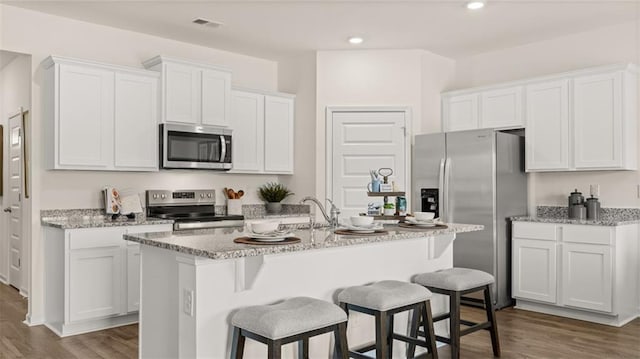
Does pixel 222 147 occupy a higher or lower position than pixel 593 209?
higher

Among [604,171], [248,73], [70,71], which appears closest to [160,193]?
[70,71]

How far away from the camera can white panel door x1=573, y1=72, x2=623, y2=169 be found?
4.44 m

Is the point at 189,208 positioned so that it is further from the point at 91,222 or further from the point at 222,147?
the point at 91,222

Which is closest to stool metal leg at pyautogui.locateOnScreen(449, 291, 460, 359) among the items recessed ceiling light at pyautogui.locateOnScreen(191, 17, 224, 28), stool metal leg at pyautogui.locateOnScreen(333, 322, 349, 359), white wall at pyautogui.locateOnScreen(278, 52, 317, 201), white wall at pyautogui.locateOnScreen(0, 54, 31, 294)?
stool metal leg at pyautogui.locateOnScreen(333, 322, 349, 359)

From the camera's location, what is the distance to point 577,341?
12.4ft

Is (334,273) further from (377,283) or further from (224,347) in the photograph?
(224,347)

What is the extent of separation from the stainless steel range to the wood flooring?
3.53 ft

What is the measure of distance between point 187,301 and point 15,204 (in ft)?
14.3

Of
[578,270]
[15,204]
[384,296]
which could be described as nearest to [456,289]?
[384,296]

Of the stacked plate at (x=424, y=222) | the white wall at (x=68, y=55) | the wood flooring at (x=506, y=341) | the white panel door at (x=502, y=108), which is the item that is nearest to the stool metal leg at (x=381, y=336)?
the stacked plate at (x=424, y=222)

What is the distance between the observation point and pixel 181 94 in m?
4.80

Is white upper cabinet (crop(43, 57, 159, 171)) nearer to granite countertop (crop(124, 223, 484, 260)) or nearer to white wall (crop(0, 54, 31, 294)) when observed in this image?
white wall (crop(0, 54, 31, 294))

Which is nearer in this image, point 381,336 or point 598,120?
point 381,336

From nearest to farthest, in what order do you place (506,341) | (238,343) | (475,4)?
1. (238,343)
2. (506,341)
3. (475,4)
